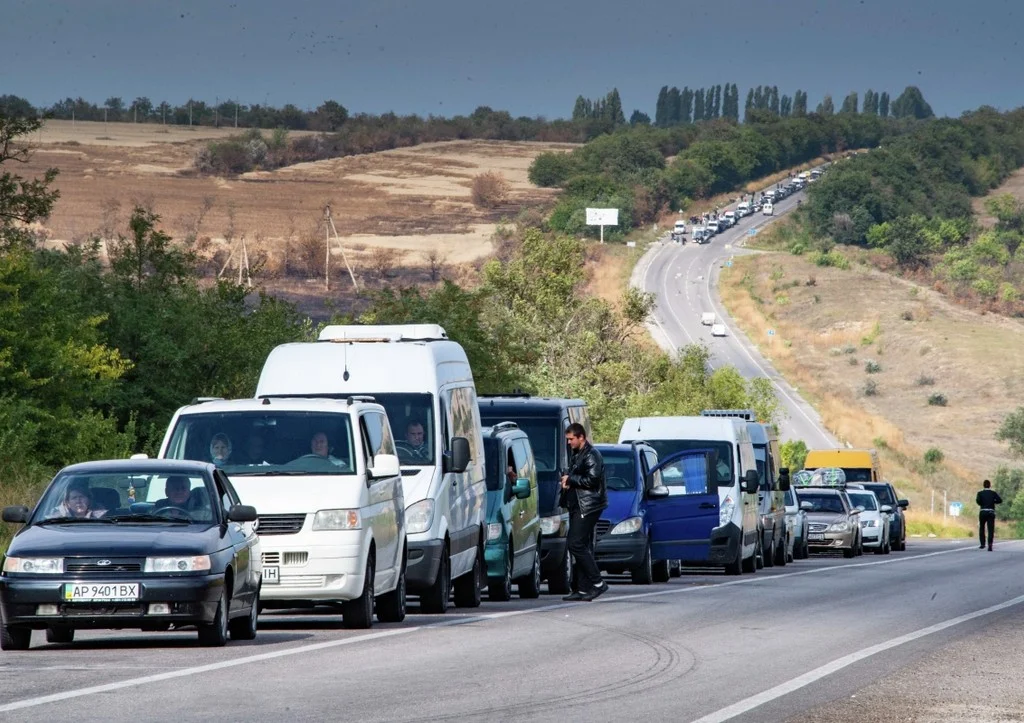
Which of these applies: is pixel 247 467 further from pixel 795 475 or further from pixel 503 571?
pixel 795 475

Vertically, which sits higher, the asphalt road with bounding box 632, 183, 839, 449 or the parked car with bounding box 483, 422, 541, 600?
the asphalt road with bounding box 632, 183, 839, 449

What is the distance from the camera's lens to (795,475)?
186 feet

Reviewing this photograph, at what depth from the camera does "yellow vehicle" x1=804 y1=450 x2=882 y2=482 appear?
5903cm

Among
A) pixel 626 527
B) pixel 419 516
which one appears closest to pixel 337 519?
pixel 419 516

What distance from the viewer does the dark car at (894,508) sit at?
1892 inches

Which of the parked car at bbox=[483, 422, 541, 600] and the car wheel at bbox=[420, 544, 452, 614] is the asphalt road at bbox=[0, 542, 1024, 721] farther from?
the parked car at bbox=[483, 422, 541, 600]

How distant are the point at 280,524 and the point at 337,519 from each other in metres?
0.48

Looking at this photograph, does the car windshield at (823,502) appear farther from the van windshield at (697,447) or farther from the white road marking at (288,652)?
the white road marking at (288,652)

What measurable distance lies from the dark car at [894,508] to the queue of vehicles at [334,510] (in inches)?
807

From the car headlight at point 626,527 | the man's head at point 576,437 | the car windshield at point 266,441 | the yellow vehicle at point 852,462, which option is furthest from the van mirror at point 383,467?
the yellow vehicle at point 852,462

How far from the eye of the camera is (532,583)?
74.7ft

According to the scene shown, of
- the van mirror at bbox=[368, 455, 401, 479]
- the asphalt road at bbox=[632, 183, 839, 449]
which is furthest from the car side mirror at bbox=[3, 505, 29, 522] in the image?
the asphalt road at bbox=[632, 183, 839, 449]

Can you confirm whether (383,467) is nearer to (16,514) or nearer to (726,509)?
(16,514)

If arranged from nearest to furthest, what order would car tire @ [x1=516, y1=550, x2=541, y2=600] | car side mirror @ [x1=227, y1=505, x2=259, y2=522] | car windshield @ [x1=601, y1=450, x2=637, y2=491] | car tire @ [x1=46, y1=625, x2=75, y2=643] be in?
1. car side mirror @ [x1=227, y1=505, x2=259, y2=522]
2. car tire @ [x1=46, y1=625, x2=75, y2=643]
3. car tire @ [x1=516, y1=550, x2=541, y2=600]
4. car windshield @ [x1=601, y1=450, x2=637, y2=491]
